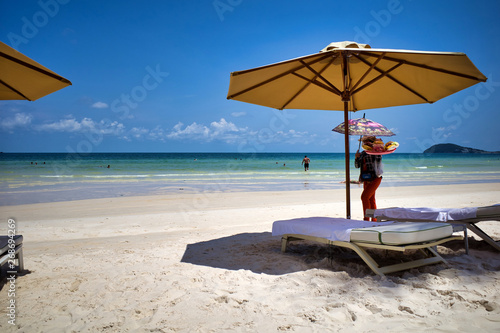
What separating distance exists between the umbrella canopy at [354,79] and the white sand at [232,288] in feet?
6.51

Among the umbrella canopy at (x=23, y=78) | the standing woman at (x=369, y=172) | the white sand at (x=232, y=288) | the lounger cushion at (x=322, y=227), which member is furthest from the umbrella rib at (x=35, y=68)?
the standing woman at (x=369, y=172)

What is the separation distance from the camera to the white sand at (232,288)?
102 inches

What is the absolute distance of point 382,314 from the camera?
2.66m

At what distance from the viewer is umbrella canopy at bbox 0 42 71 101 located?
3.62 metres

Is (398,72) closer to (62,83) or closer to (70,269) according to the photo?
(62,83)

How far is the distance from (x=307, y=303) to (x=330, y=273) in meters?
0.75

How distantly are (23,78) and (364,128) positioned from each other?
5.42 m

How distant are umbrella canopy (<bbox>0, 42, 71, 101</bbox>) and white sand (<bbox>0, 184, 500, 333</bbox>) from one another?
226cm

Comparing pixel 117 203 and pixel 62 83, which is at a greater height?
pixel 62 83

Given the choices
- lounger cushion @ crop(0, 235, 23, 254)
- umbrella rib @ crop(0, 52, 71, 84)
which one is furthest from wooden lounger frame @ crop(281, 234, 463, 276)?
umbrella rib @ crop(0, 52, 71, 84)

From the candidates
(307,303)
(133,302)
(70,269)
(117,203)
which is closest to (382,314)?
(307,303)

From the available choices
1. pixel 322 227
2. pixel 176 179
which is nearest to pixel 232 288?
pixel 322 227

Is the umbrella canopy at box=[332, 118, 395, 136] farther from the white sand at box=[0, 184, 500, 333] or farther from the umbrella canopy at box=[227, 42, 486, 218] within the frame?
the white sand at box=[0, 184, 500, 333]

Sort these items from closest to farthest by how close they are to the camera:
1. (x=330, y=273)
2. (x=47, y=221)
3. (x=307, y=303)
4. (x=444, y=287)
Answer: (x=307, y=303)
(x=444, y=287)
(x=330, y=273)
(x=47, y=221)
